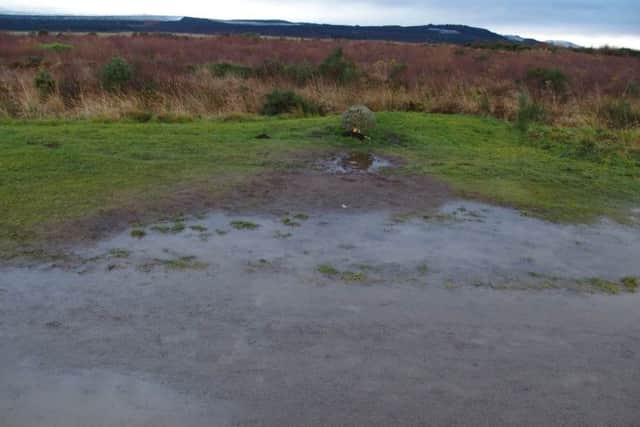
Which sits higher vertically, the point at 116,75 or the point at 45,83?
the point at 116,75

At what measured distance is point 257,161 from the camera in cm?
909

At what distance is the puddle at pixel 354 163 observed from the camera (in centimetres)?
891

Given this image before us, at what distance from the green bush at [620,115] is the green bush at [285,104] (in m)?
6.39

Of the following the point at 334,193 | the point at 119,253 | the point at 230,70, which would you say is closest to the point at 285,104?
the point at 334,193

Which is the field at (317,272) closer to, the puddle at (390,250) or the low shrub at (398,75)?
the puddle at (390,250)

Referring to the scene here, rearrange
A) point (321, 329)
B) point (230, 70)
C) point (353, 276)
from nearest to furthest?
point (321, 329) < point (353, 276) < point (230, 70)

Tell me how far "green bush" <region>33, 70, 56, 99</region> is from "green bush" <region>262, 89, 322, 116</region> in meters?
5.36

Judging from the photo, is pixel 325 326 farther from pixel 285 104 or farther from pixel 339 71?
pixel 339 71

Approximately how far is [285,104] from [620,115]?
7359 millimetres

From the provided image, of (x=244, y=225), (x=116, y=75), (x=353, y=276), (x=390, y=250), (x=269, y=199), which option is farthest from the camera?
(x=116, y=75)

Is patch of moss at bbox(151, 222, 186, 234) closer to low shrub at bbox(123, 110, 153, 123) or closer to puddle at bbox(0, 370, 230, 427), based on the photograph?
puddle at bbox(0, 370, 230, 427)

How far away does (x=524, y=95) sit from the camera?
45.6 feet

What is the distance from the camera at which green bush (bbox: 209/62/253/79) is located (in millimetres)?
18859

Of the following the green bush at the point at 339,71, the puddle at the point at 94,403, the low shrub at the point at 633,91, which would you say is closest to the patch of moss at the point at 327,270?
the puddle at the point at 94,403
